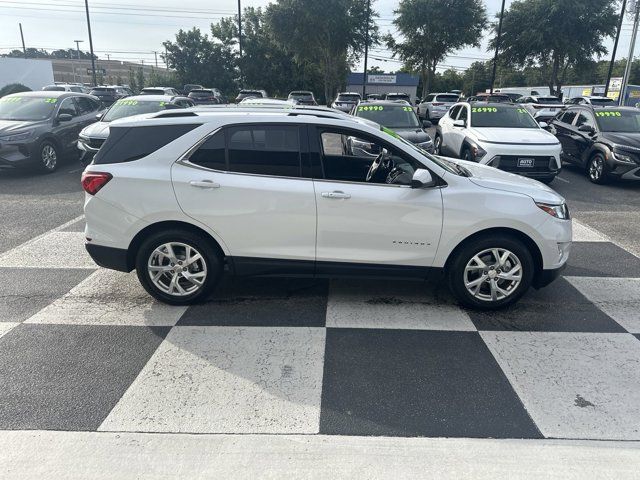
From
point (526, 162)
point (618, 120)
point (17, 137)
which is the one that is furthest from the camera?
point (618, 120)

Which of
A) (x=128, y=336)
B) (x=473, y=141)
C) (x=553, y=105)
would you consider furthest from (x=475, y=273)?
(x=553, y=105)

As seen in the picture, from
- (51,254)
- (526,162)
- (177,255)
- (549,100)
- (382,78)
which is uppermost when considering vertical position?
(382,78)

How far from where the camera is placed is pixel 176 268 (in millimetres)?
4293

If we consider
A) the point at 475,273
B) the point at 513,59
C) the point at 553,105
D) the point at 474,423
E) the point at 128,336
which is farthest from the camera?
the point at 513,59

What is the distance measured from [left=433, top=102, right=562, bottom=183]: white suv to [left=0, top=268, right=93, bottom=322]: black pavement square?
746cm

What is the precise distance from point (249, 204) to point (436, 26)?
35880 mm

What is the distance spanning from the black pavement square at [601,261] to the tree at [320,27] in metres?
30.2

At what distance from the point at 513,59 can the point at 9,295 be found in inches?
1602

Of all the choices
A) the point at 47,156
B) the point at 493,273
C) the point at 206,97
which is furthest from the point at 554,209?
the point at 206,97

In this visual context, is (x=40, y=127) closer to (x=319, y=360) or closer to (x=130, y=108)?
(x=130, y=108)

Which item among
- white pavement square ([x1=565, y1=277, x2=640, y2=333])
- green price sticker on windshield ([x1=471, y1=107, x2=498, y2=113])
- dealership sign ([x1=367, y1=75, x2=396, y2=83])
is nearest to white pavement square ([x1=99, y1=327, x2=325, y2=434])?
white pavement square ([x1=565, y1=277, x2=640, y2=333])

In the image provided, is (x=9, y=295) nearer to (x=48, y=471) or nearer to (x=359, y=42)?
(x=48, y=471)

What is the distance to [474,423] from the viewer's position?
2910mm

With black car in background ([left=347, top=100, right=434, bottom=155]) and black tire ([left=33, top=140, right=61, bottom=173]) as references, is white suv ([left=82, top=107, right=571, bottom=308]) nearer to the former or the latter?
black car in background ([left=347, top=100, right=434, bottom=155])
